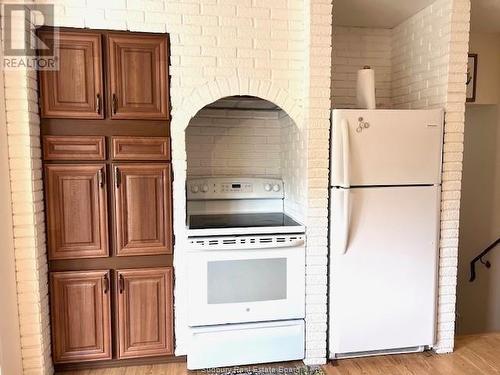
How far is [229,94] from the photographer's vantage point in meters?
2.59

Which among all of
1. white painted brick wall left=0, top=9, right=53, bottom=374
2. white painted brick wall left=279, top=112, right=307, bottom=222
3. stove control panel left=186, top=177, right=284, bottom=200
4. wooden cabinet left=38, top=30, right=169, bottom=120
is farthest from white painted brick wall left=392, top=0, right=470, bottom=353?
white painted brick wall left=0, top=9, right=53, bottom=374

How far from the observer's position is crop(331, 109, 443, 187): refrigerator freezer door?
254cm

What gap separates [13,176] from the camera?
2.30 metres

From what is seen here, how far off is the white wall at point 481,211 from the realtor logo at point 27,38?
3.37 meters

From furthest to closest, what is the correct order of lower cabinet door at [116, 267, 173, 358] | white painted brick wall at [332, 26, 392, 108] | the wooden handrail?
the wooden handrail < white painted brick wall at [332, 26, 392, 108] < lower cabinet door at [116, 267, 173, 358]

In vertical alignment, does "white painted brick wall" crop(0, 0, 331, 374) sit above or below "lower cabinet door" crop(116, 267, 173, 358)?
above

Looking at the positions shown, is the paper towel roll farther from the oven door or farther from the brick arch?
the oven door

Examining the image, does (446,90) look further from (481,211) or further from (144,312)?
(144,312)

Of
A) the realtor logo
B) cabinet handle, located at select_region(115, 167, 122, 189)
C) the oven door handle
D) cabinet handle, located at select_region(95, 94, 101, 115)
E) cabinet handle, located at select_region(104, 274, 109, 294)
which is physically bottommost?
cabinet handle, located at select_region(104, 274, 109, 294)

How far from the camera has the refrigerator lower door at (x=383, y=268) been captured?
2.61 metres

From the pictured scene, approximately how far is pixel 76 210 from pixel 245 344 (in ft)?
4.51

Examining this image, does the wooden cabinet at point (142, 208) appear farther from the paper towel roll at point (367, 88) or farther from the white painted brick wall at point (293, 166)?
the paper towel roll at point (367, 88)

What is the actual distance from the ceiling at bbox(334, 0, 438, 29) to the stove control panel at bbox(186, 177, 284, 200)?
1.33 m

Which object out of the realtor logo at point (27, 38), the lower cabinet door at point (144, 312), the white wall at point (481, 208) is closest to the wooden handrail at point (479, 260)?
the white wall at point (481, 208)
